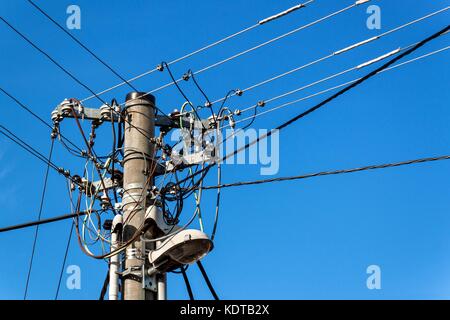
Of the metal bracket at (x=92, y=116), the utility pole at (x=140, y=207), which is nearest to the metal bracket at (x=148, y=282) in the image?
the utility pole at (x=140, y=207)

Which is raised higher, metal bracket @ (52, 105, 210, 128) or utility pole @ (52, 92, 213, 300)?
metal bracket @ (52, 105, 210, 128)

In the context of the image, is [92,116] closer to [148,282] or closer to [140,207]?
[140,207]

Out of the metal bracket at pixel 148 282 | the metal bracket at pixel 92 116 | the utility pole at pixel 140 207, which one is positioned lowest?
the metal bracket at pixel 148 282

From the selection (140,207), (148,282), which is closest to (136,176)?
(140,207)

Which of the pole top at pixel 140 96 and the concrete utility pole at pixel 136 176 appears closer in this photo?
the concrete utility pole at pixel 136 176

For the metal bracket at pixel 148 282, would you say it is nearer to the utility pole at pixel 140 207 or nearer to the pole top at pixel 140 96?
the utility pole at pixel 140 207

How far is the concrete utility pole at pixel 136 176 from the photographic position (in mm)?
11328

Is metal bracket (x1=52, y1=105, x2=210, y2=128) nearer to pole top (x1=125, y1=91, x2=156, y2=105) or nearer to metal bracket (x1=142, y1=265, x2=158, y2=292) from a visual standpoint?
pole top (x1=125, y1=91, x2=156, y2=105)

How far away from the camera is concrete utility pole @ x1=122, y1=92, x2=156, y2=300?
37.2ft

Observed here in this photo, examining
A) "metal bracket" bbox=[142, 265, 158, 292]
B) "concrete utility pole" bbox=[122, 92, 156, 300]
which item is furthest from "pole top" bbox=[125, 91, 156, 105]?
"metal bracket" bbox=[142, 265, 158, 292]

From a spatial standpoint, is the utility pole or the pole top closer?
the utility pole

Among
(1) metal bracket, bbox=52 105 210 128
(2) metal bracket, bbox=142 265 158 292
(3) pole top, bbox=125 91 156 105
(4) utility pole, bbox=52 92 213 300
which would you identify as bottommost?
(2) metal bracket, bbox=142 265 158 292

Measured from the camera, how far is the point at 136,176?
12.0m

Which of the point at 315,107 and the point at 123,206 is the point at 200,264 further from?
the point at 315,107
